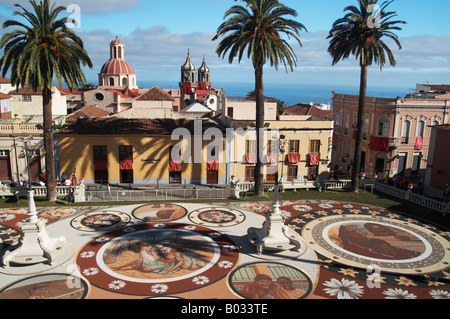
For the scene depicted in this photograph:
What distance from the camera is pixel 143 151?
34219 millimetres

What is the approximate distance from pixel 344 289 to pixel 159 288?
27.3 feet

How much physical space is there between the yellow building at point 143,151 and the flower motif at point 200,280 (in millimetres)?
19802

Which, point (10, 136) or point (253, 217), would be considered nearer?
point (253, 217)

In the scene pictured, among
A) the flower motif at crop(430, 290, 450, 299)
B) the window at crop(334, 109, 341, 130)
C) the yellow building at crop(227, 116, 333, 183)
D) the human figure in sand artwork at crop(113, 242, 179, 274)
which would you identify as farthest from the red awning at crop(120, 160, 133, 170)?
the window at crop(334, 109, 341, 130)

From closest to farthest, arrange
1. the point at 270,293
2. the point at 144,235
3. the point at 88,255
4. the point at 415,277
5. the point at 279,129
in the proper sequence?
the point at 270,293, the point at 415,277, the point at 88,255, the point at 144,235, the point at 279,129

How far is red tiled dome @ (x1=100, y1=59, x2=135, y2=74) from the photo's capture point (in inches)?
3688

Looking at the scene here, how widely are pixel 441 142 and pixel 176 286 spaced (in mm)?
27822

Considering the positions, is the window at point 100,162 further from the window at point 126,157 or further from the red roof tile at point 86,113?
the red roof tile at point 86,113

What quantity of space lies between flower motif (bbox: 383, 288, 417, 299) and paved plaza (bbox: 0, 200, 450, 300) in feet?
0.27

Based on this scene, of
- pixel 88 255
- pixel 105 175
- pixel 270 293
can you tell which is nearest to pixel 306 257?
pixel 270 293

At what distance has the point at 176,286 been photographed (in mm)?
15148

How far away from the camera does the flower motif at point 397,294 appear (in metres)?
14.7

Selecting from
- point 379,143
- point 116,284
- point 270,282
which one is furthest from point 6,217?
point 379,143

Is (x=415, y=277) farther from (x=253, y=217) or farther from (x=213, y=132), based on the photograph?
(x=213, y=132)
